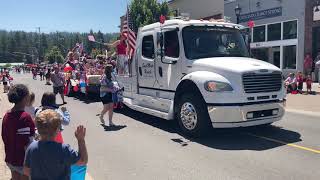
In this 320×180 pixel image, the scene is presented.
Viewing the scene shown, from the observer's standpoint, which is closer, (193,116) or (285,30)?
(193,116)

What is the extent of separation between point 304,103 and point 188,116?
808 cm

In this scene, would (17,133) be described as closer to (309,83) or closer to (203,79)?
(203,79)

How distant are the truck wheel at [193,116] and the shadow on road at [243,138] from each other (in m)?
0.20

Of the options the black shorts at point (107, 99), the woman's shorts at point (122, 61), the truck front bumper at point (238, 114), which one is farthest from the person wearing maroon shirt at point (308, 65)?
the truck front bumper at point (238, 114)

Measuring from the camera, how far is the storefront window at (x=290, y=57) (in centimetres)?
2652

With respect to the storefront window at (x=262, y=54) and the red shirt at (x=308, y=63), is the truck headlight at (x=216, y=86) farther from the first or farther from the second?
the storefront window at (x=262, y=54)

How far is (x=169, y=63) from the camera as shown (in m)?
9.66

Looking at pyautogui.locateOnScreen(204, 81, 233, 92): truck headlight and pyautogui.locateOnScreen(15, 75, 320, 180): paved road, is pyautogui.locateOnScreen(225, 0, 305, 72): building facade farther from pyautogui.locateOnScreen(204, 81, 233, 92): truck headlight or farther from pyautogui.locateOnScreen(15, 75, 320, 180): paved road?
pyautogui.locateOnScreen(204, 81, 233, 92): truck headlight

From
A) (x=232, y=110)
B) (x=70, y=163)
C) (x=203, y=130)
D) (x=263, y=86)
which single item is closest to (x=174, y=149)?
(x=203, y=130)

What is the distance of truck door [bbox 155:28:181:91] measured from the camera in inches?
373

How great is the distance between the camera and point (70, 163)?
3434 mm

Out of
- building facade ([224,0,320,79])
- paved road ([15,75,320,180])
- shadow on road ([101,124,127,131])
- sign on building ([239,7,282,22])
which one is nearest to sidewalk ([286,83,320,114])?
paved road ([15,75,320,180])

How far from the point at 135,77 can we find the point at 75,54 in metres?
9.85

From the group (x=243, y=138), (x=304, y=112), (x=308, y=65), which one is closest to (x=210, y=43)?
(x=243, y=138)
